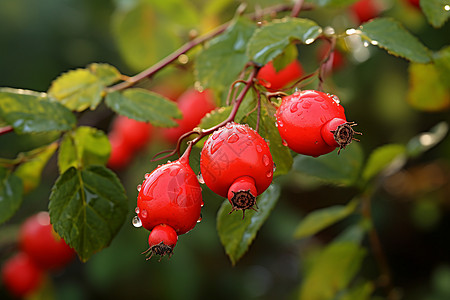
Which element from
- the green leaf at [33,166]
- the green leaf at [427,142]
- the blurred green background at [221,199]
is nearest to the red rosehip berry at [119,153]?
the blurred green background at [221,199]

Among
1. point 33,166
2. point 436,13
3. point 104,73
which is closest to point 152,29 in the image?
point 104,73

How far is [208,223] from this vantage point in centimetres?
226

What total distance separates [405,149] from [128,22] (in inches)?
41.9

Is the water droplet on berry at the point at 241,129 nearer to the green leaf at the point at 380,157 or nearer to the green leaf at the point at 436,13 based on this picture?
the green leaf at the point at 436,13

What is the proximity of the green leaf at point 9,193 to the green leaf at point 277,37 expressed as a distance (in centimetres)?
61

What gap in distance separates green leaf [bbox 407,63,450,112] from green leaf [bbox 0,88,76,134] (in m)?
0.88

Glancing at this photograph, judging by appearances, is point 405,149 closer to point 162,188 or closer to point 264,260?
point 162,188

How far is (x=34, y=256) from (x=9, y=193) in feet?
3.31

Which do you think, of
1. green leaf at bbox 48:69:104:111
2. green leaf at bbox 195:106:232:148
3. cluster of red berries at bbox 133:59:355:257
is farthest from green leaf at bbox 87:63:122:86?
cluster of red berries at bbox 133:59:355:257

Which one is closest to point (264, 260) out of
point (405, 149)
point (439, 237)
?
point (439, 237)

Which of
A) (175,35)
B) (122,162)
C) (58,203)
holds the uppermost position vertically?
(58,203)

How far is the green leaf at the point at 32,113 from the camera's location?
979 mm

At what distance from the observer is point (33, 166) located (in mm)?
1200

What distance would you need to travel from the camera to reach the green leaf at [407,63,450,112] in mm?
1269
